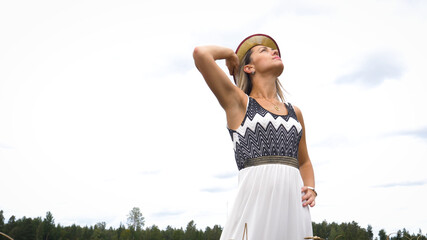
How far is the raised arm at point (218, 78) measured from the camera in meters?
4.09

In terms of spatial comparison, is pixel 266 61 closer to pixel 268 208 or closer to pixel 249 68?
pixel 249 68

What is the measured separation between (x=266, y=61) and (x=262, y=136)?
1008 mm

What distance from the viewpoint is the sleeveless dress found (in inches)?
152

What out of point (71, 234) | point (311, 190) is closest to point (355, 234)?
point (71, 234)

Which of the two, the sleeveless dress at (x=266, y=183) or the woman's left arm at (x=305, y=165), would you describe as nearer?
the sleeveless dress at (x=266, y=183)

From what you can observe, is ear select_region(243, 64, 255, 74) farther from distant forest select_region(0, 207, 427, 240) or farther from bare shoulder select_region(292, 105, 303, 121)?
distant forest select_region(0, 207, 427, 240)

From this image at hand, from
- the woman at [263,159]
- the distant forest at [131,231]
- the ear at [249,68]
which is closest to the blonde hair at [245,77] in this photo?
the ear at [249,68]

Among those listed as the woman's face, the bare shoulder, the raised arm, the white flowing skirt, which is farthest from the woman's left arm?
the raised arm

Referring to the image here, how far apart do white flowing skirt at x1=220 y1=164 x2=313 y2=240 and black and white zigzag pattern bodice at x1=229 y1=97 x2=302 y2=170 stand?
0.52 ft

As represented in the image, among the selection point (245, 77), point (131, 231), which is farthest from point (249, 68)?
point (131, 231)

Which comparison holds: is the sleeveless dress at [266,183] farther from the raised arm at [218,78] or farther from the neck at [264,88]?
the neck at [264,88]

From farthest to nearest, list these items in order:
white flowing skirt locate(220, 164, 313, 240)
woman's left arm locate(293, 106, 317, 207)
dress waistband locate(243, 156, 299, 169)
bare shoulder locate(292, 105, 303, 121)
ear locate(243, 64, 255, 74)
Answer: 1. bare shoulder locate(292, 105, 303, 121)
2. ear locate(243, 64, 255, 74)
3. woman's left arm locate(293, 106, 317, 207)
4. dress waistband locate(243, 156, 299, 169)
5. white flowing skirt locate(220, 164, 313, 240)

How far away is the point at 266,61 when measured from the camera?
4.76 m

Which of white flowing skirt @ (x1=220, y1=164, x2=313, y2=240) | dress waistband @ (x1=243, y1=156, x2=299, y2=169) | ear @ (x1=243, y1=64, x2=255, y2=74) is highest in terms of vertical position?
ear @ (x1=243, y1=64, x2=255, y2=74)
